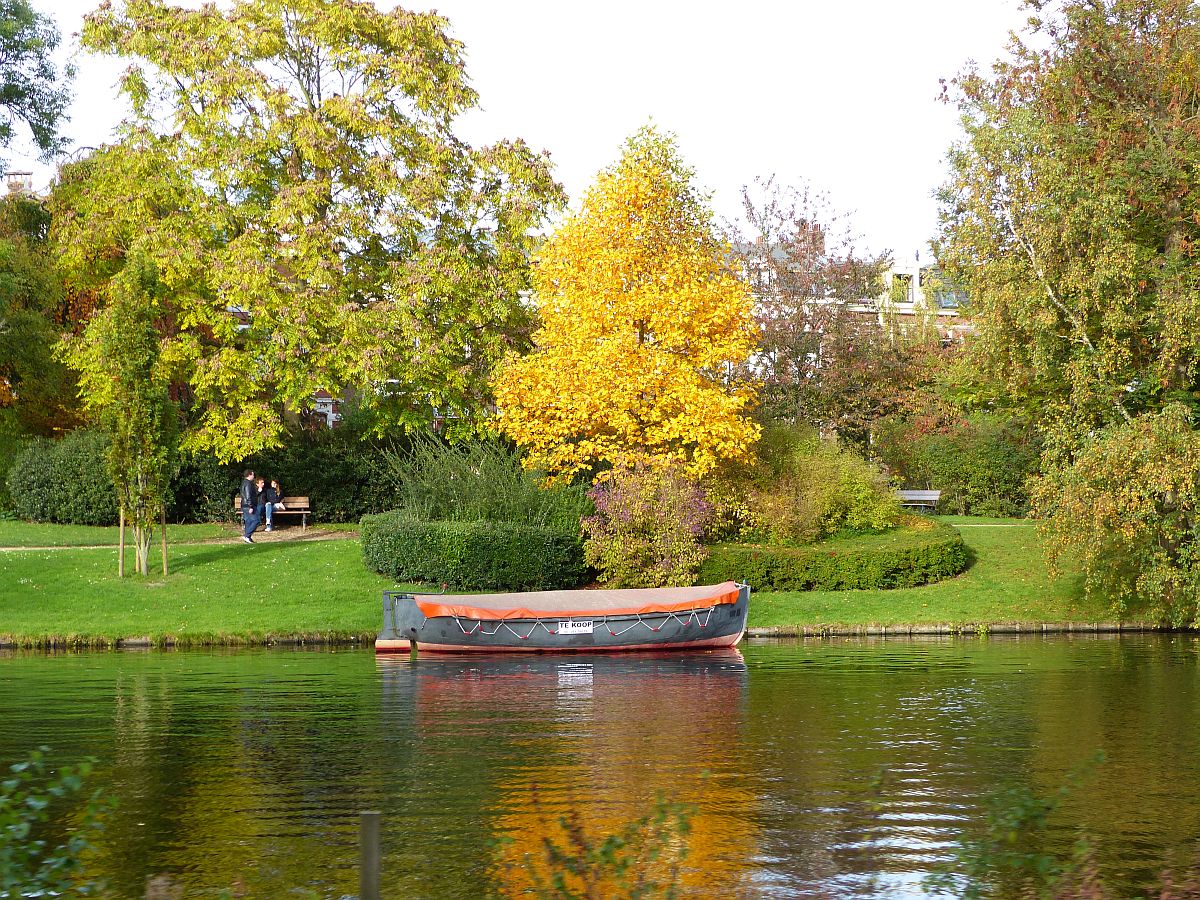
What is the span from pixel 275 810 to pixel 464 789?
1.72 metres

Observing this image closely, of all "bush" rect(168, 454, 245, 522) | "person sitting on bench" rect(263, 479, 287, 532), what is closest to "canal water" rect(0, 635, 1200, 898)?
"person sitting on bench" rect(263, 479, 287, 532)

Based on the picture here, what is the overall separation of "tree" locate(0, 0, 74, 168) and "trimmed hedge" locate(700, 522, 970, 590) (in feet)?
82.9

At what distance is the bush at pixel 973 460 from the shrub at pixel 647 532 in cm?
1762

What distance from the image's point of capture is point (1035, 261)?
25734 mm

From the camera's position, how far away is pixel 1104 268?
24734 millimetres

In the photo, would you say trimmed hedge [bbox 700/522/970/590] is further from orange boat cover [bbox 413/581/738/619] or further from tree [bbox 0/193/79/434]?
tree [bbox 0/193/79/434]

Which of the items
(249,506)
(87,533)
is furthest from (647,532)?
(87,533)

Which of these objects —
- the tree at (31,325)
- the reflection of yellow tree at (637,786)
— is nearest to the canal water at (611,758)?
the reflection of yellow tree at (637,786)

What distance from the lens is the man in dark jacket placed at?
3444cm

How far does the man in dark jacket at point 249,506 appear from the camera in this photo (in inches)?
1356

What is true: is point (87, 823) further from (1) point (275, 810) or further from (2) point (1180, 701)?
(2) point (1180, 701)

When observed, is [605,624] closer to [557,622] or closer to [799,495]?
[557,622]

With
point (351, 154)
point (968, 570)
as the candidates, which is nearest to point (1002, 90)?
point (968, 570)

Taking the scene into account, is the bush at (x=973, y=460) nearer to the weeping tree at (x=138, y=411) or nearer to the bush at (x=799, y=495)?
the bush at (x=799, y=495)
